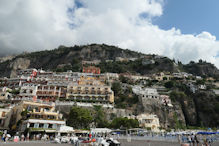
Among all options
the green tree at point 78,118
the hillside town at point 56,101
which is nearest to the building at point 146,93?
the hillside town at point 56,101

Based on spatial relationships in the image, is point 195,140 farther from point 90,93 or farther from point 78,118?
point 90,93

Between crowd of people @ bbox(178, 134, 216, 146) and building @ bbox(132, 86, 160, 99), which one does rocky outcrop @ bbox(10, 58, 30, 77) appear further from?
crowd of people @ bbox(178, 134, 216, 146)

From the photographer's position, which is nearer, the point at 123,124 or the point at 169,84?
the point at 123,124

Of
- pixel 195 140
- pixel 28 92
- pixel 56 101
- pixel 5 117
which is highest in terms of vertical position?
pixel 28 92

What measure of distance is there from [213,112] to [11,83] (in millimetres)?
88429

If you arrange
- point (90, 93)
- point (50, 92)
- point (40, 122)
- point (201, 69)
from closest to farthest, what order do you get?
1. point (40, 122)
2. point (50, 92)
3. point (90, 93)
4. point (201, 69)

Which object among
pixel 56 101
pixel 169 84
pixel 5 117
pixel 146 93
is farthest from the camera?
pixel 169 84

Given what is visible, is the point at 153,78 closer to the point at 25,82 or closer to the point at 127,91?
the point at 127,91

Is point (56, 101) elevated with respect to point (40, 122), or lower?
elevated

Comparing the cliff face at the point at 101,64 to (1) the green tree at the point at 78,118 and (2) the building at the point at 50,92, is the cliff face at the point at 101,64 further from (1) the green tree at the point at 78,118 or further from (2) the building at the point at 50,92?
(1) the green tree at the point at 78,118

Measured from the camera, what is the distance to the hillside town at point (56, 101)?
3547 cm

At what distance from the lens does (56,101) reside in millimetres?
52656

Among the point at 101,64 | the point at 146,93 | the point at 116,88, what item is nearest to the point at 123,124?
the point at 116,88

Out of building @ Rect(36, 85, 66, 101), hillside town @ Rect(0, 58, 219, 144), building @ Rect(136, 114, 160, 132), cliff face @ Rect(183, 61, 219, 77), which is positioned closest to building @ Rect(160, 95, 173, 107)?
hillside town @ Rect(0, 58, 219, 144)
